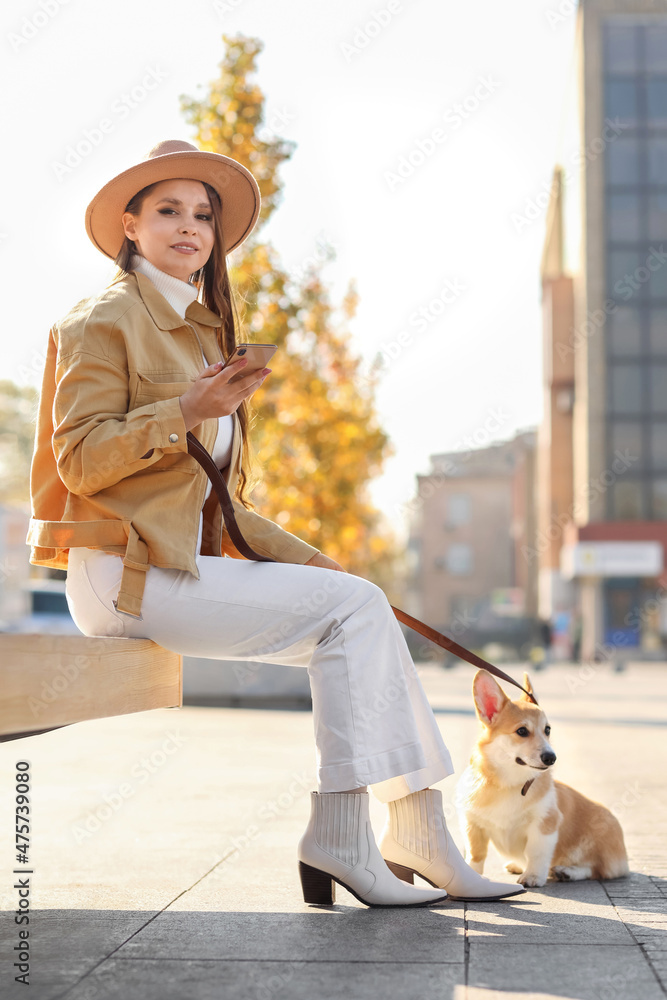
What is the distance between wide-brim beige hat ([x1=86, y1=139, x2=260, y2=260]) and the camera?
337cm

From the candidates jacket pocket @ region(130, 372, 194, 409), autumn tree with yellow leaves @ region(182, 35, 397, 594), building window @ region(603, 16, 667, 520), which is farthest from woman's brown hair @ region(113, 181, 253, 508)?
building window @ region(603, 16, 667, 520)

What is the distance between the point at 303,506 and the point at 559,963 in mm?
13034

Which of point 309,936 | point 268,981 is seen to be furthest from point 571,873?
point 268,981

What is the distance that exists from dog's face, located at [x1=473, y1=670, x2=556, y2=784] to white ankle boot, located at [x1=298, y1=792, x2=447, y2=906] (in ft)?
2.40

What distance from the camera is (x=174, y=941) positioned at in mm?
2736

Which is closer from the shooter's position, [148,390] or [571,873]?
[148,390]

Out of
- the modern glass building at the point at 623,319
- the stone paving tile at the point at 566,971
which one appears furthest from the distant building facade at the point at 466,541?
the stone paving tile at the point at 566,971

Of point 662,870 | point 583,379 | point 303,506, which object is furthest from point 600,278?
point 662,870

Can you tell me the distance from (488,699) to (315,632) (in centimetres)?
113

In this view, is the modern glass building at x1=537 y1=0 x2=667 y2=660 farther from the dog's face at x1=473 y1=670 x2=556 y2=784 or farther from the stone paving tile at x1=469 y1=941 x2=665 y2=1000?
the stone paving tile at x1=469 y1=941 x2=665 y2=1000

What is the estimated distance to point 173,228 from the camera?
3.40 meters

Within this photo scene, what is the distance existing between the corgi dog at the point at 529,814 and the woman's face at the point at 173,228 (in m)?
1.67

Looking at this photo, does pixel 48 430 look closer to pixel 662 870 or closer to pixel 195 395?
pixel 195 395

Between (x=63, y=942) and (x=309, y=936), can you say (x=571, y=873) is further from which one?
(x=63, y=942)
